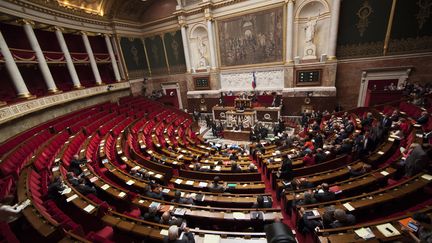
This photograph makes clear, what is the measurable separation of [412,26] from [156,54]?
66.9 ft

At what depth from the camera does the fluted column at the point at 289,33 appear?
1348 cm

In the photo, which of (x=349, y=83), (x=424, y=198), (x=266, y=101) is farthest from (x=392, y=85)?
(x=424, y=198)

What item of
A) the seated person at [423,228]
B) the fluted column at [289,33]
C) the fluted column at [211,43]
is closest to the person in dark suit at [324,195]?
the seated person at [423,228]

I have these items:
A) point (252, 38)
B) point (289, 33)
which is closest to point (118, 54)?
point (252, 38)

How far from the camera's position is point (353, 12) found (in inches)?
483

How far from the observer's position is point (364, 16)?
→ 39.4 ft

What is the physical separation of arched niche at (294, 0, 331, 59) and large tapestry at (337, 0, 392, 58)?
894 mm

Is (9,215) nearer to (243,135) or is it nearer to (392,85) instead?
(243,135)

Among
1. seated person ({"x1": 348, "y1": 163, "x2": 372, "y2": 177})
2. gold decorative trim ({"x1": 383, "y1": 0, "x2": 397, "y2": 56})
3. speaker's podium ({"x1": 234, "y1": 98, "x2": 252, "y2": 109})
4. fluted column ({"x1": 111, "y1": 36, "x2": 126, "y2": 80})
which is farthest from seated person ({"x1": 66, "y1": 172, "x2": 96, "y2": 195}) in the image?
gold decorative trim ({"x1": 383, "y1": 0, "x2": 397, "y2": 56})

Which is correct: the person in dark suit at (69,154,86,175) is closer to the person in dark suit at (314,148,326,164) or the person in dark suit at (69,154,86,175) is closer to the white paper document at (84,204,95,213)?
the white paper document at (84,204,95,213)

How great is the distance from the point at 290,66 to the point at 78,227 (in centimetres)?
1520

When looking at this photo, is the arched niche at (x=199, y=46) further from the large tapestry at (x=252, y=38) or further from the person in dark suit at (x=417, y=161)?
the person in dark suit at (x=417, y=161)

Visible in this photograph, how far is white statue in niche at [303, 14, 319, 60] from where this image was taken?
44.2ft

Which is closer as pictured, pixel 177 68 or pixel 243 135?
pixel 243 135
